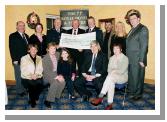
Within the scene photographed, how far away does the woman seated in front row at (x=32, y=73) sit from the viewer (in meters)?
4.72

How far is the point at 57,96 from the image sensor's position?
4855 mm

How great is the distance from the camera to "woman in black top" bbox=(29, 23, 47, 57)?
5.14 m

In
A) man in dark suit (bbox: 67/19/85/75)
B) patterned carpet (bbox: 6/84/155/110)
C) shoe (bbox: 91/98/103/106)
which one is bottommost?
patterned carpet (bbox: 6/84/155/110)

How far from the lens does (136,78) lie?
491cm

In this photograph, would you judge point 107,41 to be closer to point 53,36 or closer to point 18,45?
point 53,36

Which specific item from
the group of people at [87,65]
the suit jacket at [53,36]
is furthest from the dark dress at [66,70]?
the suit jacket at [53,36]

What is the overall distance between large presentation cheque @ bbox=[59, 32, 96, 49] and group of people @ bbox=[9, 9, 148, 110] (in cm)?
15

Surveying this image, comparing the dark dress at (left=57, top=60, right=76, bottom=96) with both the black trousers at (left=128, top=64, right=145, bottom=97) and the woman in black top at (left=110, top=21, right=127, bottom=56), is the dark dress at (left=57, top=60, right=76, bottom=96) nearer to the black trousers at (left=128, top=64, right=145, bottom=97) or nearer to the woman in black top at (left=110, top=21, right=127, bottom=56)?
the woman in black top at (left=110, top=21, right=127, bottom=56)

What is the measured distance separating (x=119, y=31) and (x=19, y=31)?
2.01 meters

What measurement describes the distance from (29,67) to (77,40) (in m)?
1.10

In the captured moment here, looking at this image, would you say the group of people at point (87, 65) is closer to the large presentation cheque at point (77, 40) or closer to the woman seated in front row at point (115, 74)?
the woman seated in front row at point (115, 74)

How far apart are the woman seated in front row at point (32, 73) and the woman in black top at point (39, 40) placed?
307 millimetres

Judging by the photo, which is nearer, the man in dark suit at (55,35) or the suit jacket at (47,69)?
the suit jacket at (47,69)

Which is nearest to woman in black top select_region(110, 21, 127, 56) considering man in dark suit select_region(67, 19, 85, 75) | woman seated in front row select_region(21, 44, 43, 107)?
man in dark suit select_region(67, 19, 85, 75)
